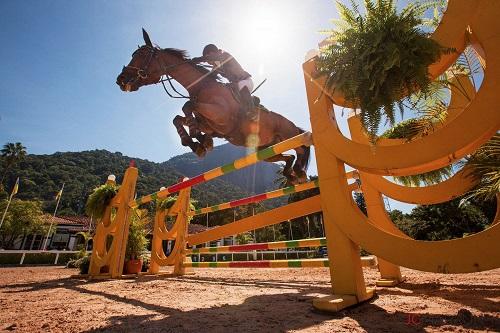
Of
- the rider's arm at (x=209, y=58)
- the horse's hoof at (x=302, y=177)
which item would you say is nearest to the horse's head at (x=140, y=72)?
the rider's arm at (x=209, y=58)

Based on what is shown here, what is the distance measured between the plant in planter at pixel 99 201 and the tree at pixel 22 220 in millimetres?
26609

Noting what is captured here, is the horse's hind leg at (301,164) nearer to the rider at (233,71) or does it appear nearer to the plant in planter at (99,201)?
the rider at (233,71)

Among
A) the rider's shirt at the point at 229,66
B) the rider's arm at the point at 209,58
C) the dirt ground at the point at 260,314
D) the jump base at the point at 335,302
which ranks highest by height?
the rider's arm at the point at 209,58

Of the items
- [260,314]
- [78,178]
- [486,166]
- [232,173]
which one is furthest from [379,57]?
[232,173]

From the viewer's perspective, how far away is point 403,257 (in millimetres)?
1815

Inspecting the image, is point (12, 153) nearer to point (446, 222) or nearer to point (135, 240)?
point (135, 240)

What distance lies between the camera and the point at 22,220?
25969 millimetres

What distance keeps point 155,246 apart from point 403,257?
614 centimetres

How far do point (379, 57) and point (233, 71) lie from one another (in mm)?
2876

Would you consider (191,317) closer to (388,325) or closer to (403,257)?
(388,325)

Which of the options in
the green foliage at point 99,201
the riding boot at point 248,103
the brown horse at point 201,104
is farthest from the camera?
the green foliage at point 99,201

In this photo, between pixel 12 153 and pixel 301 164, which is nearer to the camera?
pixel 301 164

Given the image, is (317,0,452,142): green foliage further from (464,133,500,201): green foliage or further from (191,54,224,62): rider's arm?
(191,54,224,62): rider's arm

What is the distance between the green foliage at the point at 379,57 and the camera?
5.92 feet
